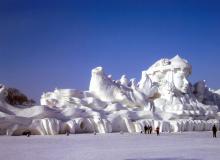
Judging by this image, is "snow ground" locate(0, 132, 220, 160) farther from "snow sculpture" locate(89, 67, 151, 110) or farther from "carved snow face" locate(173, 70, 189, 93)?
"carved snow face" locate(173, 70, 189, 93)

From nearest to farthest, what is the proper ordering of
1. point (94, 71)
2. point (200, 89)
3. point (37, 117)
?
point (37, 117) → point (94, 71) → point (200, 89)

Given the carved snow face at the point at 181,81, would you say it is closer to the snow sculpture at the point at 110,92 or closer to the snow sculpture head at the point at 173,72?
the snow sculpture head at the point at 173,72

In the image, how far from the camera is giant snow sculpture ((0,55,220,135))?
2738cm

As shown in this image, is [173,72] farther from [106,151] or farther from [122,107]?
[106,151]

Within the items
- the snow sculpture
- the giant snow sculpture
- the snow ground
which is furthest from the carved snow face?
the snow ground

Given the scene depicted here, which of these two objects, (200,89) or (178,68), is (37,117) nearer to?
(178,68)

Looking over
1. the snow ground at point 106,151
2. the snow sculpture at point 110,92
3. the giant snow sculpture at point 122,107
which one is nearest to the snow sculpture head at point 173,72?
the giant snow sculpture at point 122,107

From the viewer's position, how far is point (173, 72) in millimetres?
49219

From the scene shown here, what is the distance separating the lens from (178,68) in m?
48.8

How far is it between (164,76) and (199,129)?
10978 millimetres

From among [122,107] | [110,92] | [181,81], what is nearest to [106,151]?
[122,107]

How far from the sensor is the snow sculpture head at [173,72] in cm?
4784

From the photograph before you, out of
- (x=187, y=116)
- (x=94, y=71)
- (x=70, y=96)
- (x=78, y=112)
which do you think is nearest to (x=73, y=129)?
(x=78, y=112)

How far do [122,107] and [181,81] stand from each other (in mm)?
13697
